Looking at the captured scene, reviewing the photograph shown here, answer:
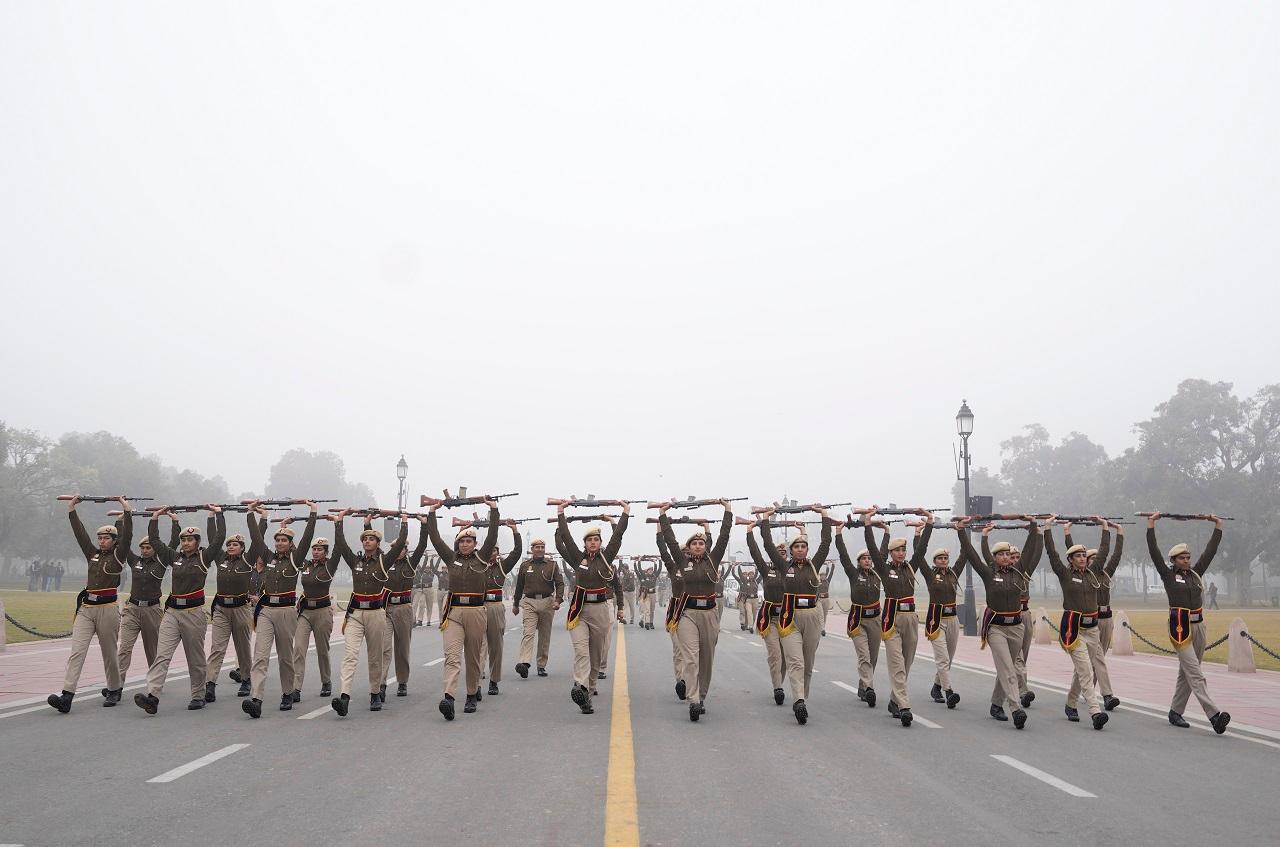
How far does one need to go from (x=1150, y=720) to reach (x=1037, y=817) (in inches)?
257

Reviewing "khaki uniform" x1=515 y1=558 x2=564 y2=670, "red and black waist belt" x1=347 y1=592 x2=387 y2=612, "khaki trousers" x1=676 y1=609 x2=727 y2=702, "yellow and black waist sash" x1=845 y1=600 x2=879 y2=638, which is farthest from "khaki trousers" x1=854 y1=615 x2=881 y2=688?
"red and black waist belt" x1=347 y1=592 x2=387 y2=612

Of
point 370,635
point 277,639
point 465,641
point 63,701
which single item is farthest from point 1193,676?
point 63,701

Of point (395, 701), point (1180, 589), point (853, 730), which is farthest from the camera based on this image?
point (395, 701)

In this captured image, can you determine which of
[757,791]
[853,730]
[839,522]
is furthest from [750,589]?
[757,791]

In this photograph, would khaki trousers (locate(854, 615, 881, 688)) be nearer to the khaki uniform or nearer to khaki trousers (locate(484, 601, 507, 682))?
khaki trousers (locate(484, 601, 507, 682))

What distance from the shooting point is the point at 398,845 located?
19.2ft

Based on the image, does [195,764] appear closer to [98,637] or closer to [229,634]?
[229,634]

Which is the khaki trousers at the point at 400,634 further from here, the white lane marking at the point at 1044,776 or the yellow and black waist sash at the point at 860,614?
the white lane marking at the point at 1044,776

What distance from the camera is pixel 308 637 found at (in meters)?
12.6

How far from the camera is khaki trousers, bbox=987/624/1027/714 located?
447 inches

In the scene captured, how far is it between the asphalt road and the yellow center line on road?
33 mm

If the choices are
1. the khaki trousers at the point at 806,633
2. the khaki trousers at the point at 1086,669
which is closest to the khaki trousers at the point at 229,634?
→ the khaki trousers at the point at 806,633

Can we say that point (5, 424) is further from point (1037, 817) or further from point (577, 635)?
point (1037, 817)

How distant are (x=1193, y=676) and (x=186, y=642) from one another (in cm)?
1231
